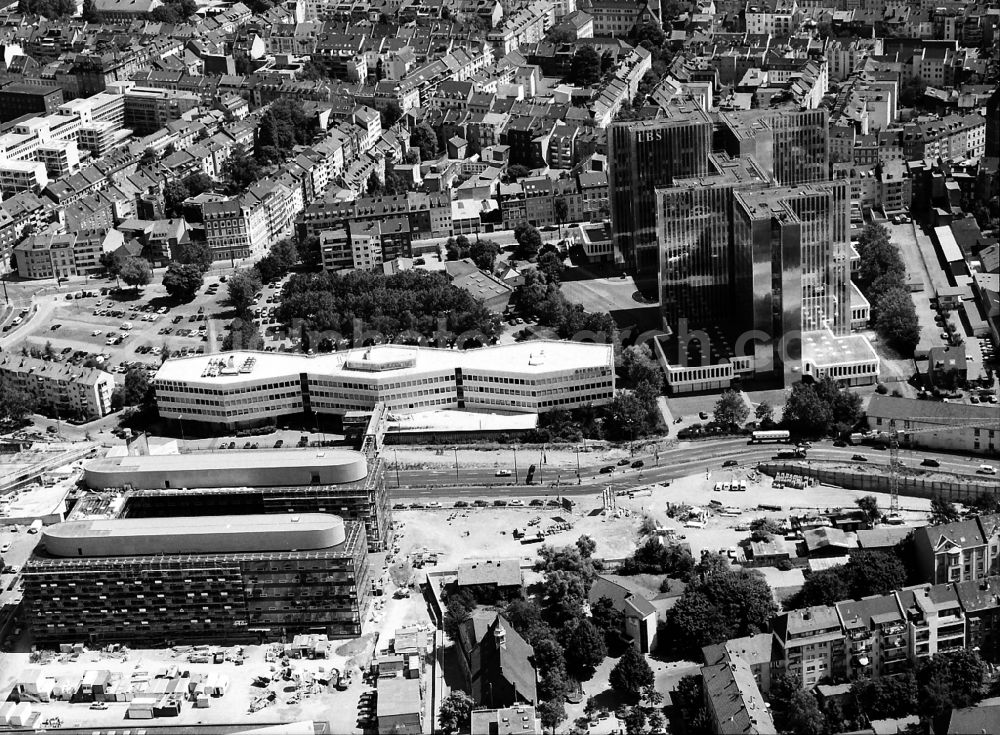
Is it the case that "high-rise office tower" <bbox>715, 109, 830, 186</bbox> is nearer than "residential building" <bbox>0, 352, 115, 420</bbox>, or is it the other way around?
"residential building" <bbox>0, 352, 115, 420</bbox>

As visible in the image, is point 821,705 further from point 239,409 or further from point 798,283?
point 239,409

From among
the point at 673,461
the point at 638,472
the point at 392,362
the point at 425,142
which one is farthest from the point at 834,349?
the point at 425,142

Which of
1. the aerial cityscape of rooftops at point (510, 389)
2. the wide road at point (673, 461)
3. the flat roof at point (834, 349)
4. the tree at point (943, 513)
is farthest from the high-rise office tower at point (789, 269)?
the tree at point (943, 513)

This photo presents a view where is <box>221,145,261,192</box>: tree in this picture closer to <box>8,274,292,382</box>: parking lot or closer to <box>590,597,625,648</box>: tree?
<box>8,274,292,382</box>: parking lot

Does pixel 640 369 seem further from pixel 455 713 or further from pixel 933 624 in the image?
pixel 455 713

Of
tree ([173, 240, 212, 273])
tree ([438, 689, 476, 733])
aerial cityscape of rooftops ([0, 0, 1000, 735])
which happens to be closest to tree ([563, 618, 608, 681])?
aerial cityscape of rooftops ([0, 0, 1000, 735])

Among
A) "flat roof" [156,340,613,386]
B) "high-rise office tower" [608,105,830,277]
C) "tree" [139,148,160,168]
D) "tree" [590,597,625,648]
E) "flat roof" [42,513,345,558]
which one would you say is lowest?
"tree" [590,597,625,648]

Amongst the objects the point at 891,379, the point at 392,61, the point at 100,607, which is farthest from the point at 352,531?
the point at 392,61

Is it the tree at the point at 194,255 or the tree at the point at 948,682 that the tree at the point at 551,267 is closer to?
the tree at the point at 194,255
